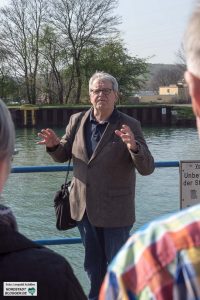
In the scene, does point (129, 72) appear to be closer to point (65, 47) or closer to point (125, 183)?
point (65, 47)

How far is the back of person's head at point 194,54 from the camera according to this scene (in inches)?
39.6

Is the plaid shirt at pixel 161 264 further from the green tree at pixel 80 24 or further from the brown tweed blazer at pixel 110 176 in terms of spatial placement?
the green tree at pixel 80 24

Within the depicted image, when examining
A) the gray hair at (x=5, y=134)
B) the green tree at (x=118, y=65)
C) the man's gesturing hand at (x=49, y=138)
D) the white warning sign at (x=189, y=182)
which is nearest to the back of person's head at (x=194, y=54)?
the gray hair at (x=5, y=134)

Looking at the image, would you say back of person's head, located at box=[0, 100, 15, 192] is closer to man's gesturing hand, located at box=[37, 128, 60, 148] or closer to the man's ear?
the man's ear

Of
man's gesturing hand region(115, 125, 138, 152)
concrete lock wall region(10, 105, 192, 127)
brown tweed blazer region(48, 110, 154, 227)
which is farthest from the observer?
concrete lock wall region(10, 105, 192, 127)

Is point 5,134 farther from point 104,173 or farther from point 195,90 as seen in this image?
point 104,173

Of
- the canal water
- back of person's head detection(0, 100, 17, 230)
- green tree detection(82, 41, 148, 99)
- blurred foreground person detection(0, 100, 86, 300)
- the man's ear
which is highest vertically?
green tree detection(82, 41, 148, 99)

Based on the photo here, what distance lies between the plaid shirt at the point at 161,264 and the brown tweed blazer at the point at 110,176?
2.33 metres

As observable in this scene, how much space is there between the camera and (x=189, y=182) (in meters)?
4.33

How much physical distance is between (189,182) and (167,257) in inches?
135

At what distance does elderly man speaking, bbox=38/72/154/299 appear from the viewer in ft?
11.3

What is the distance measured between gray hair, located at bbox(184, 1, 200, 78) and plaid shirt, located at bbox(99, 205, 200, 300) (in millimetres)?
274

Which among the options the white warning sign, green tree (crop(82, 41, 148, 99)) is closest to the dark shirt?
the white warning sign

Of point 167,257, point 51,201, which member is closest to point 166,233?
point 167,257
